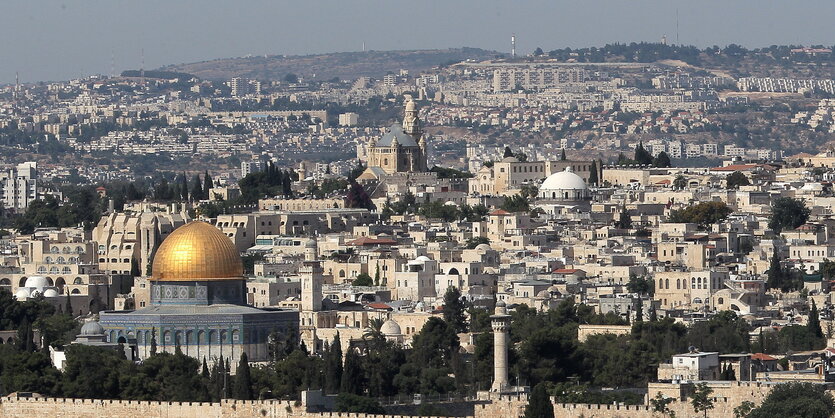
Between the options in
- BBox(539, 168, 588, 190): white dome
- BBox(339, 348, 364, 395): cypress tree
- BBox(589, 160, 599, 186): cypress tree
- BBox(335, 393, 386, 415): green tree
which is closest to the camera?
BBox(335, 393, 386, 415): green tree

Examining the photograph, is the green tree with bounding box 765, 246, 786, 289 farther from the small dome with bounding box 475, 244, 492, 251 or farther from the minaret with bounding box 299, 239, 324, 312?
the minaret with bounding box 299, 239, 324, 312

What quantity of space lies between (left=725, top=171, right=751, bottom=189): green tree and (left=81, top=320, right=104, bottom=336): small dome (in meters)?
45.8

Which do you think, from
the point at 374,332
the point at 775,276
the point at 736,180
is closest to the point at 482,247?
the point at 775,276

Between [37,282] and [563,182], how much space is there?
28.7 metres

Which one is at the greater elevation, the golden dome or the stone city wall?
the golden dome

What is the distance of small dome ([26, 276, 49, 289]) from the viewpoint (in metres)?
79.9

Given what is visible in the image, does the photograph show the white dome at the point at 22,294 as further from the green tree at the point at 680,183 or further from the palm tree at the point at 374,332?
the green tree at the point at 680,183

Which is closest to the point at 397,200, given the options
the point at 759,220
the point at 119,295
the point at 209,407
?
the point at 759,220

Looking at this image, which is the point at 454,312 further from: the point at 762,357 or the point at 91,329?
the point at 762,357

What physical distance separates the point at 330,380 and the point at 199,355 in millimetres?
12065

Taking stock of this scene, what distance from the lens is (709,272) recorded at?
75.6 meters

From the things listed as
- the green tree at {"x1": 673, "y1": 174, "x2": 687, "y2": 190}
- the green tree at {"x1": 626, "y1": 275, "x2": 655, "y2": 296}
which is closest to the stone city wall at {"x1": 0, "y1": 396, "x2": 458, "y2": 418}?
the green tree at {"x1": 626, "y1": 275, "x2": 655, "y2": 296}

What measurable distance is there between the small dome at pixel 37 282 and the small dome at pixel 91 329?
1427cm

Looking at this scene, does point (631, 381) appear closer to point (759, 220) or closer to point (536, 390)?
point (536, 390)
